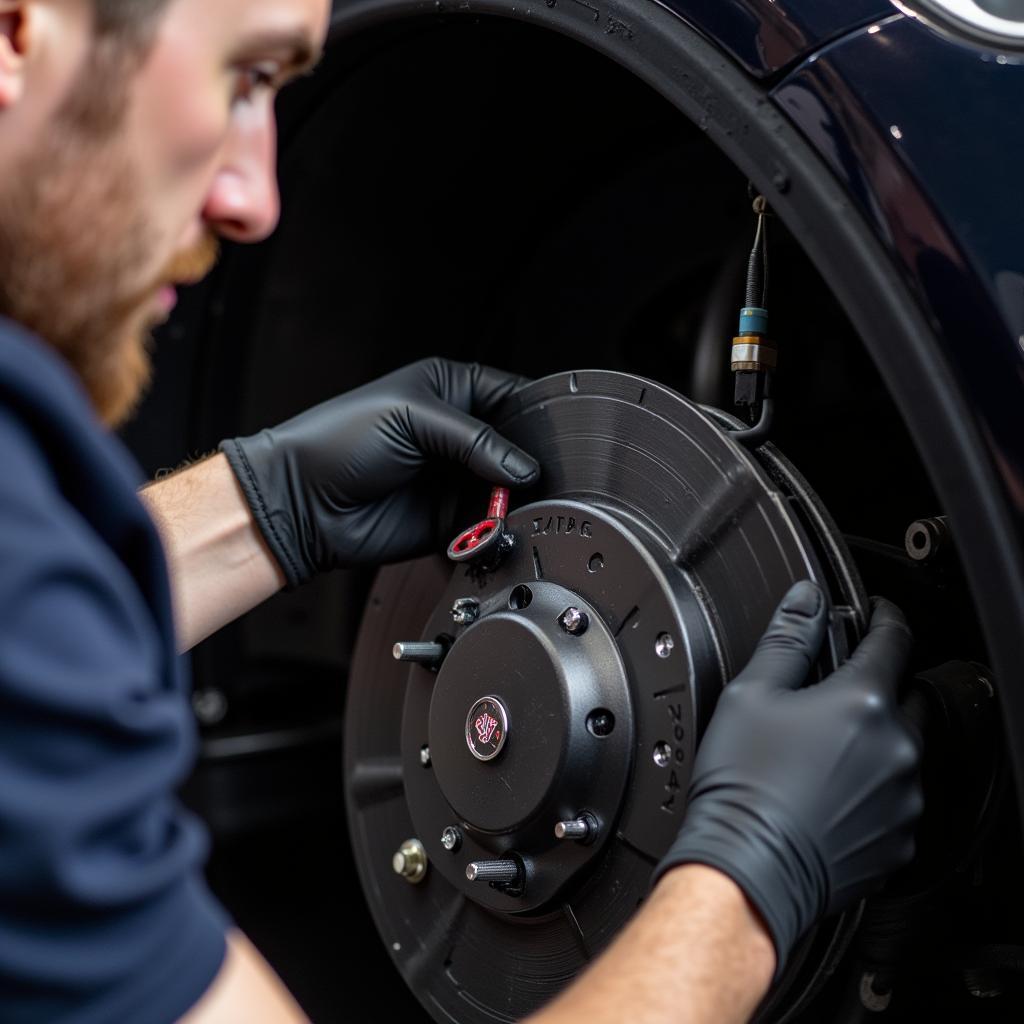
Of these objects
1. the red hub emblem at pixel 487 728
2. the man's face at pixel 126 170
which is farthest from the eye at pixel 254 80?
the red hub emblem at pixel 487 728

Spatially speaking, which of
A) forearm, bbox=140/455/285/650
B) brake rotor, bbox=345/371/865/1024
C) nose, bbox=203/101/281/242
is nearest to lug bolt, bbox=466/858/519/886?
brake rotor, bbox=345/371/865/1024

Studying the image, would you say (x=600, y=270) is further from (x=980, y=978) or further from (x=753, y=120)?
(x=980, y=978)

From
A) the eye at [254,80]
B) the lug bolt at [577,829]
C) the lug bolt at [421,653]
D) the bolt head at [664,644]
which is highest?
the eye at [254,80]

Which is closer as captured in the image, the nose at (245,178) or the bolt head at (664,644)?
the nose at (245,178)

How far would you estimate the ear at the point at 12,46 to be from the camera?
0.63 m

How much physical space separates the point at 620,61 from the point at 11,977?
718 mm

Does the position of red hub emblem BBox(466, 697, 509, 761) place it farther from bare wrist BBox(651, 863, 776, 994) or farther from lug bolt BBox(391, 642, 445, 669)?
bare wrist BBox(651, 863, 776, 994)

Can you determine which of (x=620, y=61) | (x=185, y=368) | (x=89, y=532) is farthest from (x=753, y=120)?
(x=185, y=368)

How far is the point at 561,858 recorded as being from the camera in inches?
37.5

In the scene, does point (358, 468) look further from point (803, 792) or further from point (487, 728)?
point (803, 792)

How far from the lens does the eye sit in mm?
739

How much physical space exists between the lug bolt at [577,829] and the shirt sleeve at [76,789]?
0.37 m

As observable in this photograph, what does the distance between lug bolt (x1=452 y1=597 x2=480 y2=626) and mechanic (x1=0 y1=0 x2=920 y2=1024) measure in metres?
0.27

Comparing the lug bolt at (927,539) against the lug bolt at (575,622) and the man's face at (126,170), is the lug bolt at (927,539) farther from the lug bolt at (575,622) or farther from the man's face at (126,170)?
the man's face at (126,170)
